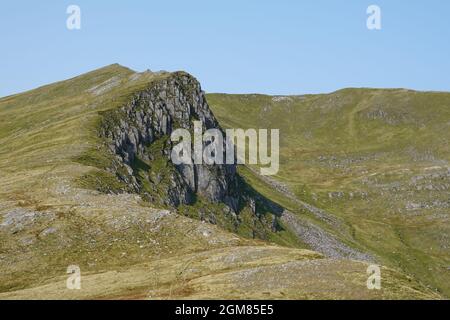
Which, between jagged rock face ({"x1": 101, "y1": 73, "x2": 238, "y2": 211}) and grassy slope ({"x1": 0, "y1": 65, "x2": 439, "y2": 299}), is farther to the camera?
jagged rock face ({"x1": 101, "y1": 73, "x2": 238, "y2": 211})

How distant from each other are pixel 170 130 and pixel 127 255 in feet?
249

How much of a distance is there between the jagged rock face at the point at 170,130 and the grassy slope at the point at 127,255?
19.6m

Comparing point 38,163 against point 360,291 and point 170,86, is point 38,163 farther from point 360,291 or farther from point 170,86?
point 360,291

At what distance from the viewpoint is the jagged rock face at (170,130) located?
397ft

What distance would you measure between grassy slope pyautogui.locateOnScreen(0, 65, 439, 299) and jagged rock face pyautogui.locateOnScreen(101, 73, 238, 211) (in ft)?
64.2

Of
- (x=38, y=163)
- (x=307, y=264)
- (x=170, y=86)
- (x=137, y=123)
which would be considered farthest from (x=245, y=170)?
(x=307, y=264)

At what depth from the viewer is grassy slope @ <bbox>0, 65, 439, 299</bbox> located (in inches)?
1889

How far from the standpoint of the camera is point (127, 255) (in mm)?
65188

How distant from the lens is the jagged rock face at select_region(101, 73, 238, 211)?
121000mm

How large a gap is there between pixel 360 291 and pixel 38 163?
7135cm

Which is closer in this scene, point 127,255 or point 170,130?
point 127,255

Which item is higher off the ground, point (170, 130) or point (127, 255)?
point (170, 130)

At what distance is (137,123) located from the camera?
130125 mm

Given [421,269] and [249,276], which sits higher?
[249,276]
